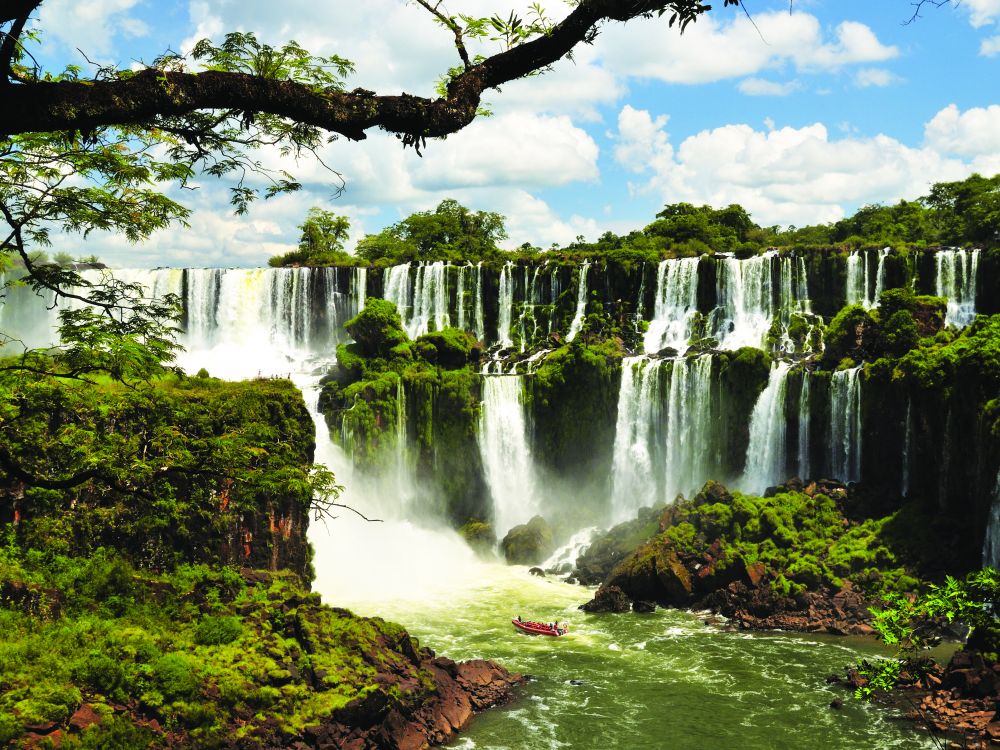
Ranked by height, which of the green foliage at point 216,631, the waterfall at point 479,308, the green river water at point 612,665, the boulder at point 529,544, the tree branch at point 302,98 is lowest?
the green river water at point 612,665

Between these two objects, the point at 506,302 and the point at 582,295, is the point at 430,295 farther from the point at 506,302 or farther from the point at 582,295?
the point at 582,295

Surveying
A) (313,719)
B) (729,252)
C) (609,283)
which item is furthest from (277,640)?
(729,252)

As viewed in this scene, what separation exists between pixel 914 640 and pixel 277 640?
39.9 ft

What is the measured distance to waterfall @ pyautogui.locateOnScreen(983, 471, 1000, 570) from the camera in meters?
23.0

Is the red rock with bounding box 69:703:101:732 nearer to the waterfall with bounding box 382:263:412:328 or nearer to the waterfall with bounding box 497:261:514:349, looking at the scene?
the waterfall with bounding box 382:263:412:328

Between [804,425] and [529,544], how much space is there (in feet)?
36.7

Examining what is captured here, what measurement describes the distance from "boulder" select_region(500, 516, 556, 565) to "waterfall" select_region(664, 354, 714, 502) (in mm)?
5819

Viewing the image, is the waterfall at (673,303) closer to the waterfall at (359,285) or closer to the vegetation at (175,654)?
the waterfall at (359,285)

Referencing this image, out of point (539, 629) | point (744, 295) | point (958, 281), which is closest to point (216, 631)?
point (539, 629)

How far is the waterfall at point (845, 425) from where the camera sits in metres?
30.7

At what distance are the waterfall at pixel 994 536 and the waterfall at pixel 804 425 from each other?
341 inches

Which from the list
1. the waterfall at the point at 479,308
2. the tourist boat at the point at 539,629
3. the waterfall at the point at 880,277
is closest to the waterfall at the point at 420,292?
the waterfall at the point at 479,308

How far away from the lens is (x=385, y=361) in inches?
1441

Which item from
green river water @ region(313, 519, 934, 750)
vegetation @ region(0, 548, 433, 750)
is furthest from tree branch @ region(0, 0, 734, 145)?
green river water @ region(313, 519, 934, 750)
